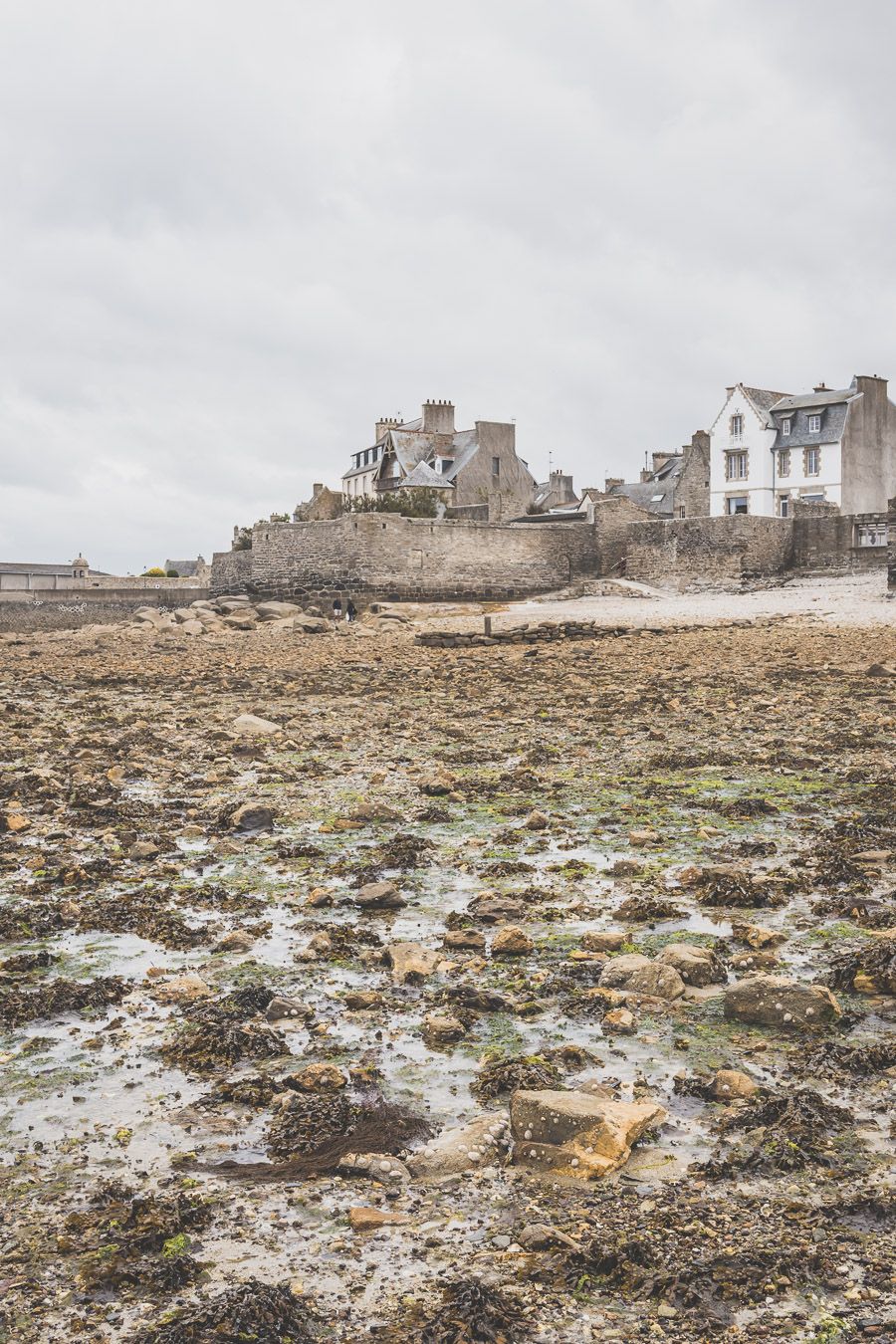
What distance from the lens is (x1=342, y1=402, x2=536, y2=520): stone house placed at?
6312cm

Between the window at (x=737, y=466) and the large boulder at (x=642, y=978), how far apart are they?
61.0 metres

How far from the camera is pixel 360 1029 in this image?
14.4ft

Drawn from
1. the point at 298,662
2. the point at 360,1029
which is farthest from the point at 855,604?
the point at 360,1029

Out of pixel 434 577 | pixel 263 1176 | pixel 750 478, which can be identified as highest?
pixel 750 478

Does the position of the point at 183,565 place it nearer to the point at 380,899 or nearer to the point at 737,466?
the point at 737,466

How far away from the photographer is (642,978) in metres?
4.66

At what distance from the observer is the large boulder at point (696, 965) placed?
4.70 meters

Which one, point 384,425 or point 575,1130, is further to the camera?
point 384,425

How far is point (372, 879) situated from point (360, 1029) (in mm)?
2101

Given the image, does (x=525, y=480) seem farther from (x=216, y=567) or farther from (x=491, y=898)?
(x=491, y=898)

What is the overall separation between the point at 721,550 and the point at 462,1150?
36.6m

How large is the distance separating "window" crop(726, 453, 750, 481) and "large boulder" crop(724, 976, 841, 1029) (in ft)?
201

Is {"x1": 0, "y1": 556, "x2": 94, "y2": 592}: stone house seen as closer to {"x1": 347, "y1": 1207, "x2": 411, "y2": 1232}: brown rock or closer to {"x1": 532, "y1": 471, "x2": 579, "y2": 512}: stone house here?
{"x1": 532, "y1": 471, "x2": 579, "y2": 512}: stone house

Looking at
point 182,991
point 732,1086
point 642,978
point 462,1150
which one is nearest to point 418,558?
point 182,991
